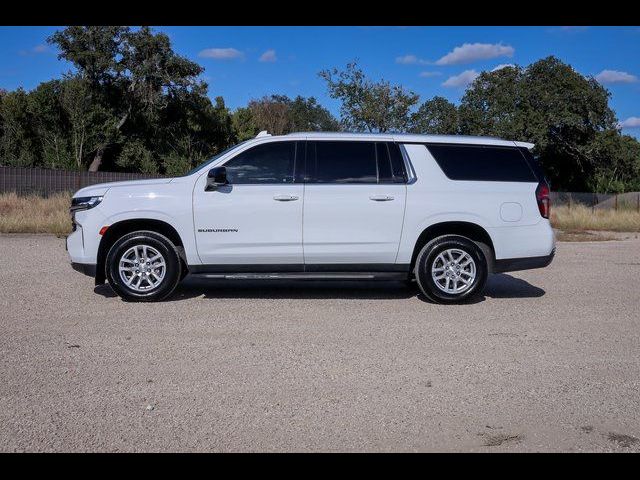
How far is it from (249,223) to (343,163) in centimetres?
134

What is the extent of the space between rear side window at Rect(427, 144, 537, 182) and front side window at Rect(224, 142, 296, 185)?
1740 millimetres

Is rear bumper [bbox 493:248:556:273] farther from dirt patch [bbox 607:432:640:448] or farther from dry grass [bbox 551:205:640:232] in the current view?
dry grass [bbox 551:205:640:232]

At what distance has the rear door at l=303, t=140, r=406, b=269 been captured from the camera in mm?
7797

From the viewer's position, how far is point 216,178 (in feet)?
25.2

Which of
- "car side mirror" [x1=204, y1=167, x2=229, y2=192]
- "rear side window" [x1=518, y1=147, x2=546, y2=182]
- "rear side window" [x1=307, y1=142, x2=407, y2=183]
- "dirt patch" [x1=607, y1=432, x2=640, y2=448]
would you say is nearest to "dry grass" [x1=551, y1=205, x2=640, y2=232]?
"rear side window" [x1=518, y1=147, x2=546, y2=182]

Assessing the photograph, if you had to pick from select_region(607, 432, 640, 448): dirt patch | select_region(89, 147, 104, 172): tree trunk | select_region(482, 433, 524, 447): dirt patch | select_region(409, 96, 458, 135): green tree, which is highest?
select_region(409, 96, 458, 135): green tree

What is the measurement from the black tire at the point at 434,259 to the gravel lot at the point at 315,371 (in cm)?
17

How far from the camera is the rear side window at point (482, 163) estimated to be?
26.6ft

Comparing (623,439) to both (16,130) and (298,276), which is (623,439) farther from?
(16,130)

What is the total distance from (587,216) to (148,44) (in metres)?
23.7

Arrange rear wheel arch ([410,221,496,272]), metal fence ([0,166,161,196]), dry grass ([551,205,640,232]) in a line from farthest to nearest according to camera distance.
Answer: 1. metal fence ([0,166,161,196])
2. dry grass ([551,205,640,232])
3. rear wheel arch ([410,221,496,272])

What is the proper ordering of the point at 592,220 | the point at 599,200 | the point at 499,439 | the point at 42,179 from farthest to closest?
the point at 599,200 < the point at 42,179 < the point at 592,220 < the point at 499,439

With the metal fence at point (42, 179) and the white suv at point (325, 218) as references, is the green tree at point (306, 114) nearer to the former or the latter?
the metal fence at point (42, 179)

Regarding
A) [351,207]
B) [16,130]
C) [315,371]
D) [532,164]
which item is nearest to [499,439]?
[315,371]
